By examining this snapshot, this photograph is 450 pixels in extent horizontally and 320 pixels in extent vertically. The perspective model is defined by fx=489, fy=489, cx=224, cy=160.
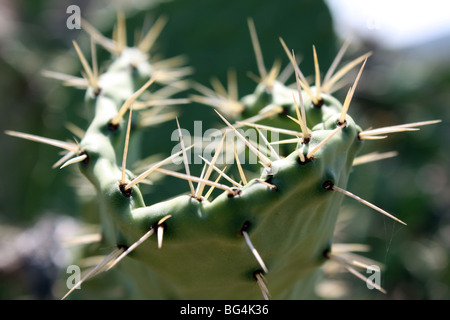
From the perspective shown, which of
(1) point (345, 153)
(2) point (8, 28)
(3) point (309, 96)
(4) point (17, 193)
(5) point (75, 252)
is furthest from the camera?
(2) point (8, 28)

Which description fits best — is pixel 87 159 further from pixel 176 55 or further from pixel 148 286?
pixel 176 55

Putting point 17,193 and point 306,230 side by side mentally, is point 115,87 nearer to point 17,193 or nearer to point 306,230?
point 306,230

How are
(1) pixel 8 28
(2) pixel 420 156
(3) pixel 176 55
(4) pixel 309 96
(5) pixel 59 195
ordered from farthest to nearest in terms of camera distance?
(2) pixel 420 156
(1) pixel 8 28
(5) pixel 59 195
(3) pixel 176 55
(4) pixel 309 96

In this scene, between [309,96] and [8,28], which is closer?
[309,96]

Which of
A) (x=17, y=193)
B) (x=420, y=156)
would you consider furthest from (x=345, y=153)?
(x=420, y=156)

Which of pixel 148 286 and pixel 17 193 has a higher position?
pixel 17 193

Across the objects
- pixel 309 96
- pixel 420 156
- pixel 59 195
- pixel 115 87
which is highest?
pixel 420 156
